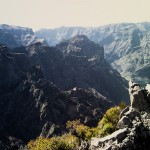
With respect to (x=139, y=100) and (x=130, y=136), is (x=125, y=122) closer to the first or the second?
(x=130, y=136)

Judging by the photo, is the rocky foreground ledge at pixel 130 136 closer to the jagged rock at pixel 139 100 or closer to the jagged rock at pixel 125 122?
the jagged rock at pixel 125 122

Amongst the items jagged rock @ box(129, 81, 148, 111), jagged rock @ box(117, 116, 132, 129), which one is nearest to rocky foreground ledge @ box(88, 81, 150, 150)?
jagged rock @ box(117, 116, 132, 129)

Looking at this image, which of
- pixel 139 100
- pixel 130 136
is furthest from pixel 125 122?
pixel 139 100

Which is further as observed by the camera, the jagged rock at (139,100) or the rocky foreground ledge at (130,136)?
the jagged rock at (139,100)

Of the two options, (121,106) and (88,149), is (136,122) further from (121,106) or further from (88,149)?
(121,106)

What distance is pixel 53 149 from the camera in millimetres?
104625

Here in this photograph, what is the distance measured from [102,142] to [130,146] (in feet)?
21.5

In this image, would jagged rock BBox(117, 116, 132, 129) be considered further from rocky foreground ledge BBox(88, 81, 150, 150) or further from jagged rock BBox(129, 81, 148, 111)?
jagged rock BBox(129, 81, 148, 111)

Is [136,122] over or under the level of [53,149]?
over

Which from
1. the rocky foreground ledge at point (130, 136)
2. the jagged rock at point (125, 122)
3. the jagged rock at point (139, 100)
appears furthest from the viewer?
the jagged rock at point (139, 100)

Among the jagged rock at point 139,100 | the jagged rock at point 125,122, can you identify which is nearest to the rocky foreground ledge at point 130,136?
the jagged rock at point 125,122

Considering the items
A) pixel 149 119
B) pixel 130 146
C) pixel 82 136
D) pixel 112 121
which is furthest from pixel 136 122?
pixel 82 136

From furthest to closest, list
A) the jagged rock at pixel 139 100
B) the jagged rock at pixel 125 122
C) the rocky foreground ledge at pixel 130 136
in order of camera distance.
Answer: the jagged rock at pixel 139 100 → the jagged rock at pixel 125 122 → the rocky foreground ledge at pixel 130 136

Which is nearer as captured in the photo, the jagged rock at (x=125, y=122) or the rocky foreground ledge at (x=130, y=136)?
the rocky foreground ledge at (x=130, y=136)
